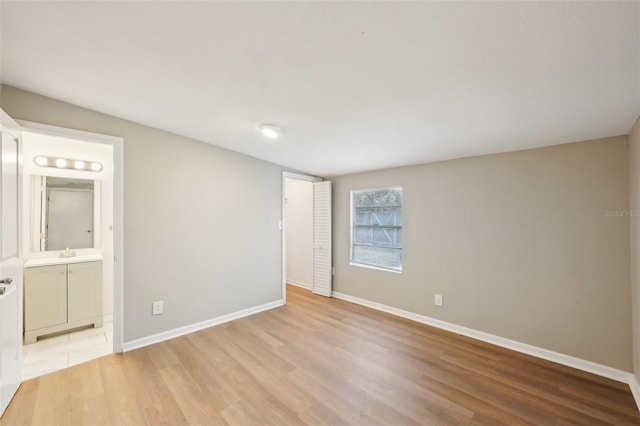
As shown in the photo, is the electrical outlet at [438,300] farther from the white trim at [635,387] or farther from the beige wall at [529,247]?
the white trim at [635,387]

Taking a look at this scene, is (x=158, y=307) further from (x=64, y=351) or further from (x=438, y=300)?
(x=438, y=300)

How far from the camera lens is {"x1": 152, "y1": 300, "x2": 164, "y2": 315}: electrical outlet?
275 centimetres

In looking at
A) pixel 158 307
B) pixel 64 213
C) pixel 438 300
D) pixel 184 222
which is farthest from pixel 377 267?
pixel 64 213

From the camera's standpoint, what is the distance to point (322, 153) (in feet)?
10.6

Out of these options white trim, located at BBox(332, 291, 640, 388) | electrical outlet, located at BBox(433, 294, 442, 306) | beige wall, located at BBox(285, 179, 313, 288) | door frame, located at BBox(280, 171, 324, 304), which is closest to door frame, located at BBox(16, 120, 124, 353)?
door frame, located at BBox(280, 171, 324, 304)

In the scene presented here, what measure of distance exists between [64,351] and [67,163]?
224cm

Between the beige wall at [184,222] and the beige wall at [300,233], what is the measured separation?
1154mm

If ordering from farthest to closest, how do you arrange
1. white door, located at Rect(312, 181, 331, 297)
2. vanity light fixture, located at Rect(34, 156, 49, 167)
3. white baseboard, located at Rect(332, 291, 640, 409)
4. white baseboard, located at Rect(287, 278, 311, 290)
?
white baseboard, located at Rect(287, 278, 311, 290) → white door, located at Rect(312, 181, 331, 297) → vanity light fixture, located at Rect(34, 156, 49, 167) → white baseboard, located at Rect(332, 291, 640, 409)

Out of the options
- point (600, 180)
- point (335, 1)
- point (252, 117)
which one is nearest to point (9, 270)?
point (252, 117)

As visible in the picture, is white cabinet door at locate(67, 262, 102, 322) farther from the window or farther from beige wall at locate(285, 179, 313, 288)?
the window

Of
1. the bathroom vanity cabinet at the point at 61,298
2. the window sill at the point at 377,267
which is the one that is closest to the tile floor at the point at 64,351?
the bathroom vanity cabinet at the point at 61,298

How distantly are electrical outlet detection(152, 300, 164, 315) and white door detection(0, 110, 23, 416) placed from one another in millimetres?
945

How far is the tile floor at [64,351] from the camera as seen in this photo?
226cm

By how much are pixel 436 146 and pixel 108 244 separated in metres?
4.30
